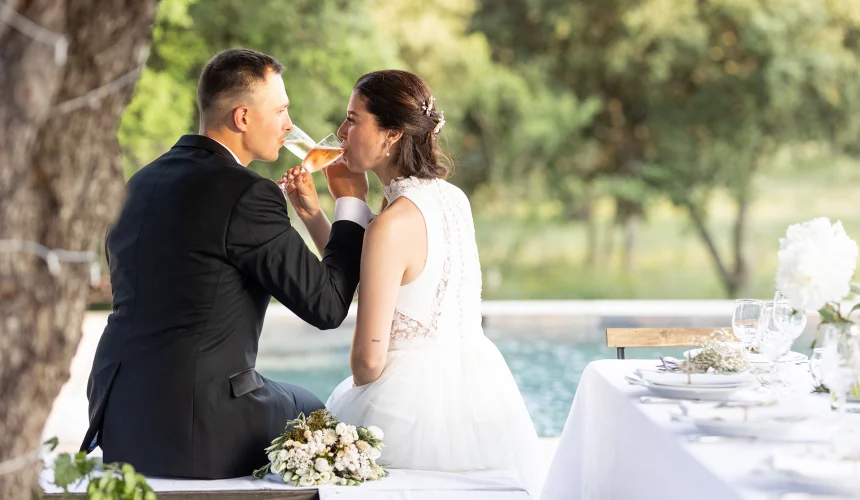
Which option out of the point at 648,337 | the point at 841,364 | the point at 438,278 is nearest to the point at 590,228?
the point at 648,337

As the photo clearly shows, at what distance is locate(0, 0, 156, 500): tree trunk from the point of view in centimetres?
121

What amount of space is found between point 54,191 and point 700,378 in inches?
60.2

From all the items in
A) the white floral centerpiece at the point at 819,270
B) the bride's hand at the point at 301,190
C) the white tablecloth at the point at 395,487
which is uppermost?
the bride's hand at the point at 301,190

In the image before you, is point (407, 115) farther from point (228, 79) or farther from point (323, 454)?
point (323, 454)

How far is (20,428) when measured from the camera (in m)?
1.28

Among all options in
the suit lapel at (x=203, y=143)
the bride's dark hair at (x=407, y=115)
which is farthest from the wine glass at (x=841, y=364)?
the suit lapel at (x=203, y=143)

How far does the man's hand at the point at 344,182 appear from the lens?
2746mm

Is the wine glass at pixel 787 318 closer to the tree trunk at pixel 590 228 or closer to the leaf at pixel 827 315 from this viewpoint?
the leaf at pixel 827 315

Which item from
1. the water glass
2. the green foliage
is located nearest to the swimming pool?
the water glass

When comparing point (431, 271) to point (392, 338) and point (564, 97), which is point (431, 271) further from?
point (564, 97)

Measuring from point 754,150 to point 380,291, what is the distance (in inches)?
521

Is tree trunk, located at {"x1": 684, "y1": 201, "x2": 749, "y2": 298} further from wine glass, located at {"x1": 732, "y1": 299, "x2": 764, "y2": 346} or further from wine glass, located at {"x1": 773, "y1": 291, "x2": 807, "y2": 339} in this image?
wine glass, located at {"x1": 773, "y1": 291, "x2": 807, "y2": 339}

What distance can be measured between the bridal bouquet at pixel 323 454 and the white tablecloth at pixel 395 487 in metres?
0.03

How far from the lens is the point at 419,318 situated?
2.68 meters
